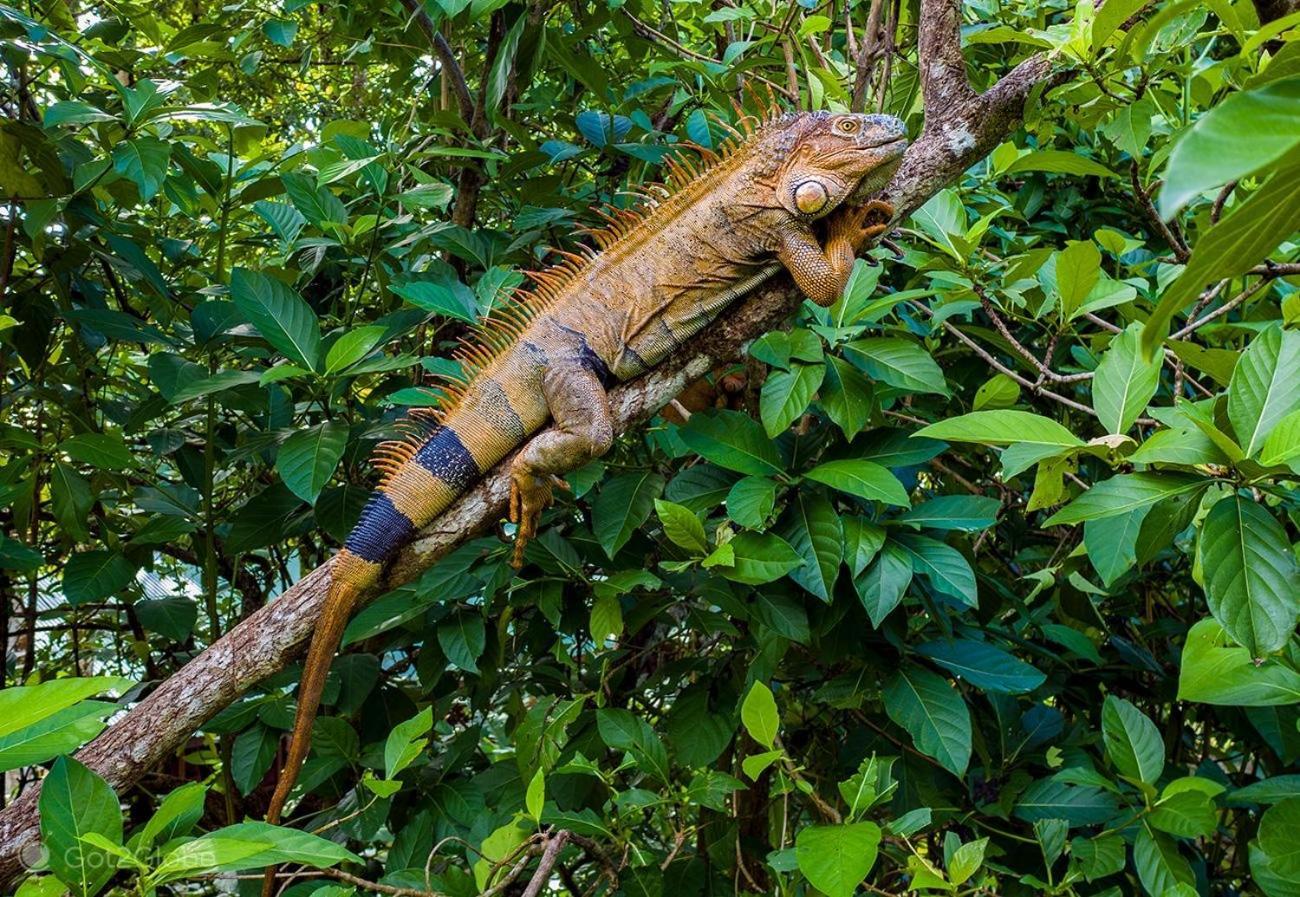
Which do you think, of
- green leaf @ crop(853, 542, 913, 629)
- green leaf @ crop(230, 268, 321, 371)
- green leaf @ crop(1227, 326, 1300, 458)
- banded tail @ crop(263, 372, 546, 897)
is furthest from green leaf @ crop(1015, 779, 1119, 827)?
green leaf @ crop(230, 268, 321, 371)

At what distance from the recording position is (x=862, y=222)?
2.99m

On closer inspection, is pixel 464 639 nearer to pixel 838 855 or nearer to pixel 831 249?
pixel 838 855

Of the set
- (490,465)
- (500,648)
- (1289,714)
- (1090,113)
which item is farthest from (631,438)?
(1289,714)

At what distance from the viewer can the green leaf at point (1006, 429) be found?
171 centimetres

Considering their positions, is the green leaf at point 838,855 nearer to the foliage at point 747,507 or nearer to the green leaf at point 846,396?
the foliage at point 747,507

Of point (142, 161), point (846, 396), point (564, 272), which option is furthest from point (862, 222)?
point (142, 161)

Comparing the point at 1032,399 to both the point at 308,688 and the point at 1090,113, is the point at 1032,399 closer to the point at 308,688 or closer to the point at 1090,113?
the point at 1090,113

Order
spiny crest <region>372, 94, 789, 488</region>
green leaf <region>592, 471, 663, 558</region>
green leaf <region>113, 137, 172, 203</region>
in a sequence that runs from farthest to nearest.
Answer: spiny crest <region>372, 94, 789, 488</region> < green leaf <region>113, 137, 172, 203</region> < green leaf <region>592, 471, 663, 558</region>

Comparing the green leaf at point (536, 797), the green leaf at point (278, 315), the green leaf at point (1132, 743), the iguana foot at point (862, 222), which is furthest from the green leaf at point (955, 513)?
the green leaf at point (278, 315)

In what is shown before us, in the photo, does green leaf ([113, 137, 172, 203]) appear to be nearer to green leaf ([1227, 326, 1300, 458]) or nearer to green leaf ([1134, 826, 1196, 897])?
green leaf ([1227, 326, 1300, 458])

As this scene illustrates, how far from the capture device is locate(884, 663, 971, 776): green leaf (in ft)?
7.23

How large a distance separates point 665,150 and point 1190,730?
2.78 meters

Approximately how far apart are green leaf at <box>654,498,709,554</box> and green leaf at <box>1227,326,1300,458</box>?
1.06 metres

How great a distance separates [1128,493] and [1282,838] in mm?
742
